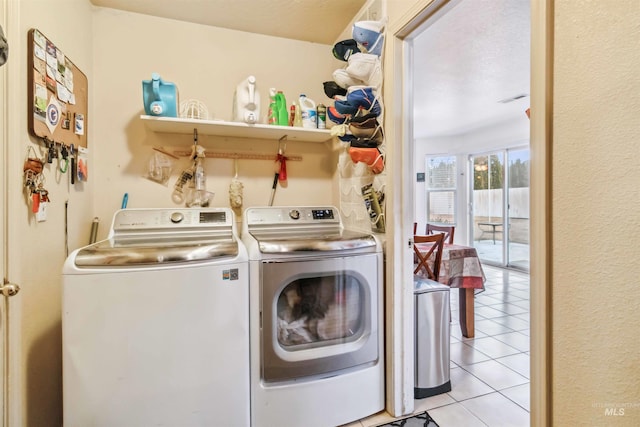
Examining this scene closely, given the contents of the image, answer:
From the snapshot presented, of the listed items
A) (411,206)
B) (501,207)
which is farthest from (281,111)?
(501,207)

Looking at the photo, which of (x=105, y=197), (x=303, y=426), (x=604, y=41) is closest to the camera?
(x=604, y=41)

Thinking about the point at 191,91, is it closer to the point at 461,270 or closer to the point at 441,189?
the point at 461,270

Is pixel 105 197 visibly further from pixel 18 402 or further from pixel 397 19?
pixel 397 19

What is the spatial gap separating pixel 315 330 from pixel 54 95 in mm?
1701

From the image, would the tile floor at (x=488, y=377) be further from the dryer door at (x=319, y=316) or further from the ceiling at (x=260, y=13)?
the ceiling at (x=260, y=13)

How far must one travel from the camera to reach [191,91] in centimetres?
202

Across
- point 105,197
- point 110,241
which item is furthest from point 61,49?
point 110,241

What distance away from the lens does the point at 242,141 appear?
2.14 metres

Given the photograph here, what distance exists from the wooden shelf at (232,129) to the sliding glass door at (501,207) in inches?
164

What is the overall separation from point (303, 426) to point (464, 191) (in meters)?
5.28

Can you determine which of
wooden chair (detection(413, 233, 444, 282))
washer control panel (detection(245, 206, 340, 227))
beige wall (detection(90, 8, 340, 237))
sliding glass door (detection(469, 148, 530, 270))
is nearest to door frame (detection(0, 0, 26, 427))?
beige wall (detection(90, 8, 340, 237))

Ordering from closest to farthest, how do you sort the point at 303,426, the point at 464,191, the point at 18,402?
the point at 18,402 < the point at 303,426 < the point at 464,191

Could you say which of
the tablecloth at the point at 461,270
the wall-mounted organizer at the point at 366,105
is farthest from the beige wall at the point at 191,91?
the tablecloth at the point at 461,270

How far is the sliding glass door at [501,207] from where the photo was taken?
486cm
